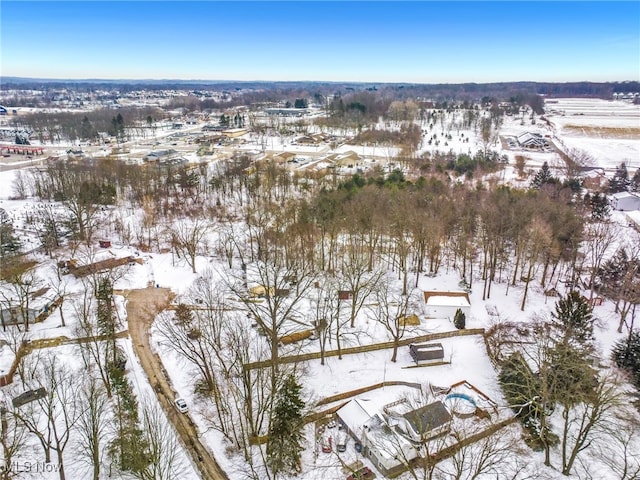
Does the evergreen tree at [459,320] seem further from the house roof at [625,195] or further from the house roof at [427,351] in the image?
the house roof at [625,195]

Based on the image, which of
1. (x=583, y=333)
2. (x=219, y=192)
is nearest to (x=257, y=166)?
(x=219, y=192)

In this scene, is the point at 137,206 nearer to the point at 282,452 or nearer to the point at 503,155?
the point at 282,452

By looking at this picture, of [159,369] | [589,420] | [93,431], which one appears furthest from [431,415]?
[159,369]

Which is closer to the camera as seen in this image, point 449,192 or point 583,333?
point 583,333

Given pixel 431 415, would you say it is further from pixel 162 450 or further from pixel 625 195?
pixel 625 195

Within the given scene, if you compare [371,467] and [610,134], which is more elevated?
[610,134]

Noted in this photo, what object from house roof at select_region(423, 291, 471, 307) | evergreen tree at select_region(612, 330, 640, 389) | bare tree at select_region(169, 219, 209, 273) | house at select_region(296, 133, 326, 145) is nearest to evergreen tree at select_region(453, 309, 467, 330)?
house roof at select_region(423, 291, 471, 307)

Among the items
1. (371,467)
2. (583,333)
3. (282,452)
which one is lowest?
(371,467)

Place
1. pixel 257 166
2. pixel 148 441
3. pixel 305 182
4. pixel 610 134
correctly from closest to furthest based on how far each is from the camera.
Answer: pixel 148 441, pixel 305 182, pixel 257 166, pixel 610 134
